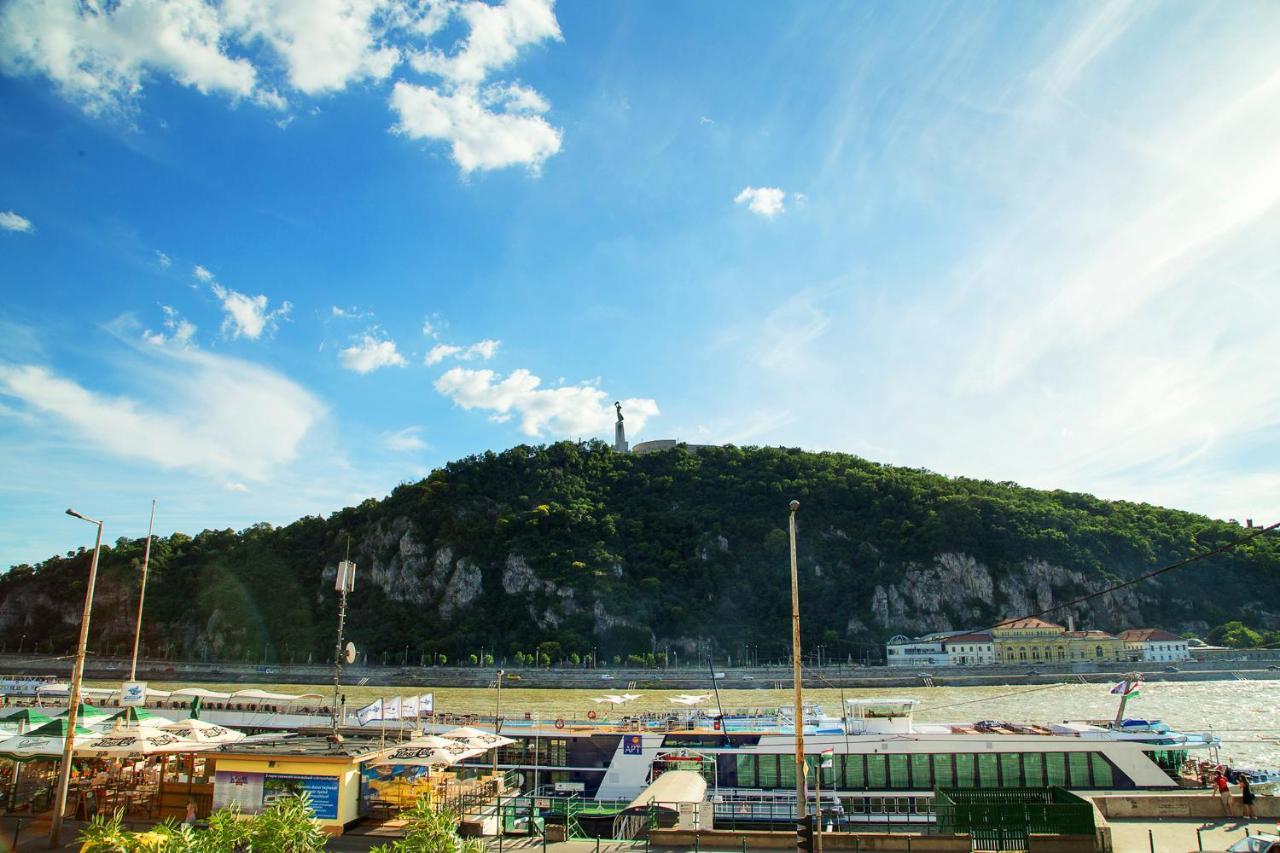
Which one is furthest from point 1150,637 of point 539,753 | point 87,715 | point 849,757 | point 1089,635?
point 87,715

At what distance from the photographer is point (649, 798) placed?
1798cm

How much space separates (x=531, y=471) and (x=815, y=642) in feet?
213

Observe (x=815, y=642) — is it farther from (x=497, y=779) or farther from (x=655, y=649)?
(x=497, y=779)

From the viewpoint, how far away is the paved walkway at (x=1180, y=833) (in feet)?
50.2

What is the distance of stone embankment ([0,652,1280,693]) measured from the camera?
96.4m

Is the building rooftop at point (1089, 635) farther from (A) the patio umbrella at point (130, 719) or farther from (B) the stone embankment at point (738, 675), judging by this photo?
(A) the patio umbrella at point (130, 719)

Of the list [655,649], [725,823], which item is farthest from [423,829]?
[655,649]

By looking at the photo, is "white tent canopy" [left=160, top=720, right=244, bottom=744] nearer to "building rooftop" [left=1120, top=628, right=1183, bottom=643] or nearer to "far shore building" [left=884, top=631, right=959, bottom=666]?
"far shore building" [left=884, top=631, right=959, bottom=666]

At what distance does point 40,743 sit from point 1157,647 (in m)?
132

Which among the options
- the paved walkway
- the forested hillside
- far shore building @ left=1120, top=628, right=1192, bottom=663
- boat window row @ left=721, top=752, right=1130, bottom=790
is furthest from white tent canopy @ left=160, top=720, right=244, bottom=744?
far shore building @ left=1120, top=628, right=1192, bottom=663

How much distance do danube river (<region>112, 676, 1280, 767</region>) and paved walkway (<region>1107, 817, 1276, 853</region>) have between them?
1062 inches

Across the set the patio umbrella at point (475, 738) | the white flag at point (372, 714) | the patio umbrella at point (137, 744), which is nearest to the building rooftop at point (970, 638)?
the white flag at point (372, 714)

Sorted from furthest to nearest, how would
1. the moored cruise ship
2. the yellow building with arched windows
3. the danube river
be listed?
the yellow building with arched windows < the danube river < the moored cruise ship

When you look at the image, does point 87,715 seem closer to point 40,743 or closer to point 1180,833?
point 40,743
